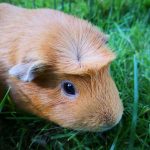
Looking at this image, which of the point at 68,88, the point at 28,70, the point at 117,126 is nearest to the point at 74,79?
the point at 68,88

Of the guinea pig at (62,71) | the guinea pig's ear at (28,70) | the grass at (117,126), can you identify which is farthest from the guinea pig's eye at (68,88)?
the grass at (117,126)

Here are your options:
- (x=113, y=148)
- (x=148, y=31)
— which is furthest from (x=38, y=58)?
(x=148, y=31)

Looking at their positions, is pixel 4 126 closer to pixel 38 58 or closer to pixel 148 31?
pixel 38 58

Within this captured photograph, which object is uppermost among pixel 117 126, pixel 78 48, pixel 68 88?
pixel 78 48

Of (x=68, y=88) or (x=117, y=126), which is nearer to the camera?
(x=68, y=88)

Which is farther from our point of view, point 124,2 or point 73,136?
point 124,2

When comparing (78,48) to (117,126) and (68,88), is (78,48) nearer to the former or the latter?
(68,88)

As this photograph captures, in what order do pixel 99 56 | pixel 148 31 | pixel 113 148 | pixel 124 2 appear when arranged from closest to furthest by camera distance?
pixel 99 56 → pixel 113 148 → pixel 148 31 → pixel 124 2

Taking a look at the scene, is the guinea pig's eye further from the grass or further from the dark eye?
the grass
